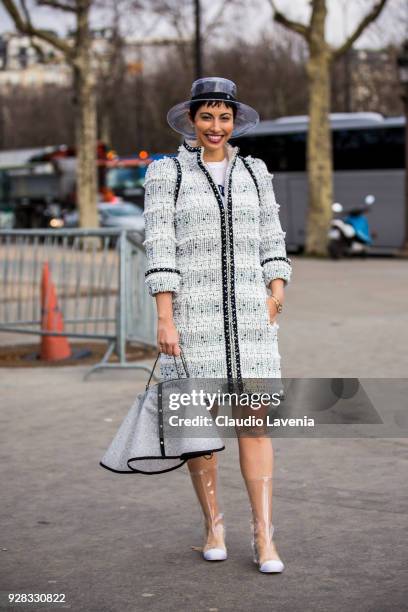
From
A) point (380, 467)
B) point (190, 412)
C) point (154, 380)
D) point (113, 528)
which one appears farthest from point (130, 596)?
point (154, 380)

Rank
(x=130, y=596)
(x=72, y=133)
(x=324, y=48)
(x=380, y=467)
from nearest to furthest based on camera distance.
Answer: (x=130, y=596)
(x=380, y=467)
(x=324, y=48)
(x=72, y=133)

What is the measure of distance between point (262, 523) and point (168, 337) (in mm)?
727

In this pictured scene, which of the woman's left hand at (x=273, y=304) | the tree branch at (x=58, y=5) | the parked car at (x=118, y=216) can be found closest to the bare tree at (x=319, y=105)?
the tree branch at (x=58, y=5)

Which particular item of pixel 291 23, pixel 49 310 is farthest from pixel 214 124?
pixel 291 23

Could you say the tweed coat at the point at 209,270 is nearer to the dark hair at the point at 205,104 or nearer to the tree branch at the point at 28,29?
the dark hair at the point at 205,104

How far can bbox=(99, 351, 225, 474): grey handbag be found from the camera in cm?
458

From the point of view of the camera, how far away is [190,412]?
4.61m

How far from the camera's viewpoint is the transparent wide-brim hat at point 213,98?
4816 mm

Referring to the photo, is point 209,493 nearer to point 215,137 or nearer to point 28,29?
point 215,137

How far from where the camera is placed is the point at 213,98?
4820 mm

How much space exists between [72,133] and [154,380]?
242 ft

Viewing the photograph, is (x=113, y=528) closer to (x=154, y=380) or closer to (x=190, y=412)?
(x=190, y=412)

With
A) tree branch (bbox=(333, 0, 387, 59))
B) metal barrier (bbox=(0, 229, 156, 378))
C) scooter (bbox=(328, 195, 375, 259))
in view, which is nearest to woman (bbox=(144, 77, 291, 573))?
metal barrier (bbox=(0, 229, 156, 378))

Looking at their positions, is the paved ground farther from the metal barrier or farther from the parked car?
the parked car
